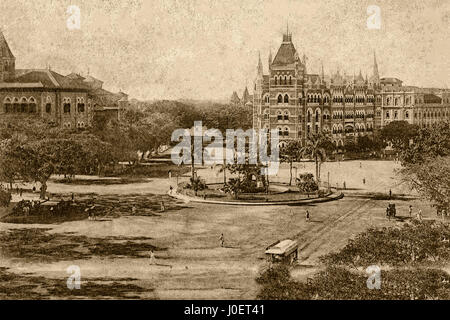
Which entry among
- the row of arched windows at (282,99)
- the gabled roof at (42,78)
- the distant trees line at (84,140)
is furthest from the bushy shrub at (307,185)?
the row of arched windows at (282,99)

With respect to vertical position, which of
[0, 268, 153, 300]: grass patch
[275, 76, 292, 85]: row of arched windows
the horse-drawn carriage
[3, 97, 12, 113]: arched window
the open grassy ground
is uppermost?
[275, 76, 292, 85]: row of arched windows

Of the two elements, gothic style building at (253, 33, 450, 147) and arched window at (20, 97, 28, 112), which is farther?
gothic style building at (253, 33, 450, 147)

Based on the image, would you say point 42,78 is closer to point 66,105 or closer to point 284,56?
point 66,105

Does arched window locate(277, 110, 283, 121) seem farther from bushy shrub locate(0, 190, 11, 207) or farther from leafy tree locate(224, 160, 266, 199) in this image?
bushy shrub locate(0, 190, 11, 207)

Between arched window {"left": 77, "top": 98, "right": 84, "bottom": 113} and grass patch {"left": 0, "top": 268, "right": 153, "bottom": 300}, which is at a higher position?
arched window {"left": 77, "top": 98, "right": 84, "bottom": 113}

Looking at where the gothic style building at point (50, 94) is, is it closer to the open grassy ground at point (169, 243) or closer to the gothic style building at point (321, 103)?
the open grassy ground at point (169, 243)

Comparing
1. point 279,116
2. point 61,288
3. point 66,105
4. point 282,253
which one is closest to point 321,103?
point 279,116

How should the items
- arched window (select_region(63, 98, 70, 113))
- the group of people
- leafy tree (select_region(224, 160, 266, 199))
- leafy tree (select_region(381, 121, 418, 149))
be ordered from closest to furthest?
the group of people, leafy tree (select_region(224, 160, 266, 199)), arched window (select_region(63, 98, 70, 113)), leafy tree (select_region(381, 121, 418, 149))

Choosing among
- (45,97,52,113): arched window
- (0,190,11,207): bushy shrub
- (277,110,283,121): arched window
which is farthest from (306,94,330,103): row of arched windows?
(0,190,11,207): bushy shrub
